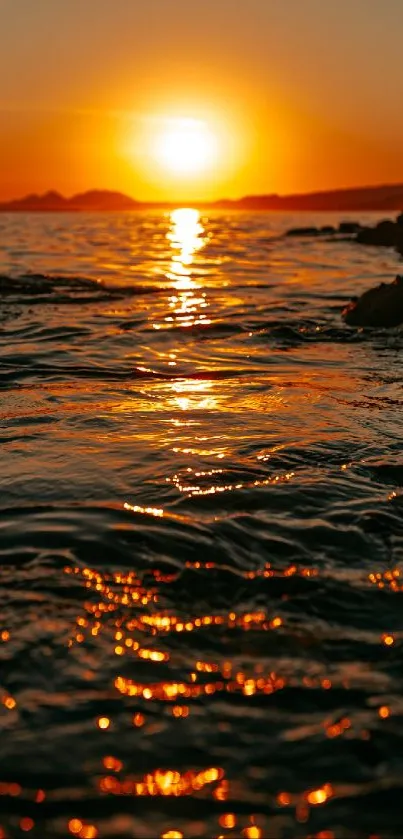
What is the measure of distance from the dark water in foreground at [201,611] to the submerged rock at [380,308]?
5906mm

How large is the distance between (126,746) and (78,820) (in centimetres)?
38

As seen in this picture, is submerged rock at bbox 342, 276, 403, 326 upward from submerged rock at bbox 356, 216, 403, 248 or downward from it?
downward

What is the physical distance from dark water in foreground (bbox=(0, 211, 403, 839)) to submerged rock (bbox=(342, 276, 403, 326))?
5.91 meters

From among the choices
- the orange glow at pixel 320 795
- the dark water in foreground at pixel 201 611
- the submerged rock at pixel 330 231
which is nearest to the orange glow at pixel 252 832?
the dark water in foreground at pixel 201 611

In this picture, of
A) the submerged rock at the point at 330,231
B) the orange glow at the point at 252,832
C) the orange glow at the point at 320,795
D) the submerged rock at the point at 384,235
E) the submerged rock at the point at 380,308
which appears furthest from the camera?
the submerged rock at the point at 330,231

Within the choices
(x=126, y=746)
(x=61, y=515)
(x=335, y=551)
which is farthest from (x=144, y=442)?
(x=126, y=746)

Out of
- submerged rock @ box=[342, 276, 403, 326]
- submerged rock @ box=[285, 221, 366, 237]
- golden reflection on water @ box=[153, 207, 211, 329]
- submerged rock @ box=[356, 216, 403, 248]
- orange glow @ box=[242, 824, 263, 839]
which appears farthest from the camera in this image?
submerged rock @ box=[285, 221, 366, 237]

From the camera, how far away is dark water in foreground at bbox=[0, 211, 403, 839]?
296cm

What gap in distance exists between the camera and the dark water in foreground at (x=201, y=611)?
2959 millimetres

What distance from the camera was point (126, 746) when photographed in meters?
3.17

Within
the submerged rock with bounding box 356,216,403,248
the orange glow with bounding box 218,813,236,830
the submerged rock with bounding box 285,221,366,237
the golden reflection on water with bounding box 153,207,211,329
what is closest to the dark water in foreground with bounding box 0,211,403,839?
the orange glow with bounding box 218,813,236,830

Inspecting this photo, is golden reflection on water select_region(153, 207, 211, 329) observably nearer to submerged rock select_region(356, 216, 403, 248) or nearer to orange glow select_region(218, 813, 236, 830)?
orange glow select_region(218, 813, 236, 830)

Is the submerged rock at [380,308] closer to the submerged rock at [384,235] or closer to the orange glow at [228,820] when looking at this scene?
the orange glow at [228,820]

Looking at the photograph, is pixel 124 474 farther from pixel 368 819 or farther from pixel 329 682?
pixel 368 819
